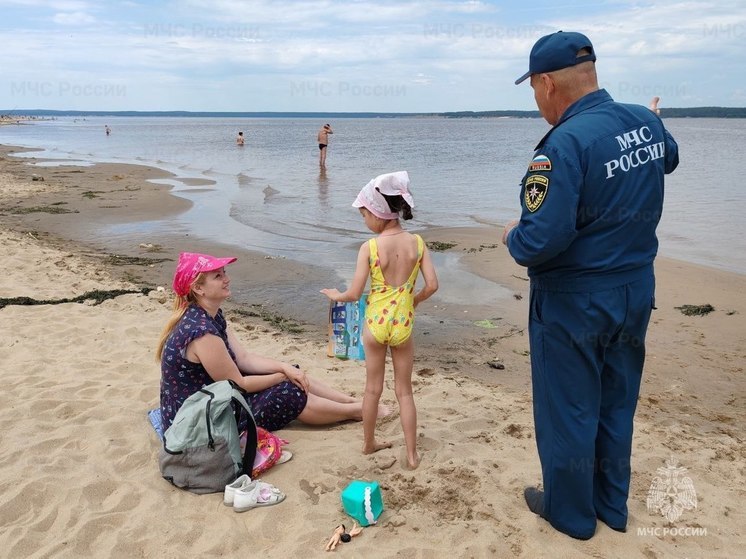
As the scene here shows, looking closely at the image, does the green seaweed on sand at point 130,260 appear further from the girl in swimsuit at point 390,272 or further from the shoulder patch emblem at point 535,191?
the shoulder patch emblem at point 535,191

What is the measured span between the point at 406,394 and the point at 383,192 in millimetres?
1251

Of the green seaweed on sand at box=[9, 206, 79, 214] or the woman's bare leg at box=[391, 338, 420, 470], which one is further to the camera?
the green seaweed on sand at box=[9, 206, 79, 214]

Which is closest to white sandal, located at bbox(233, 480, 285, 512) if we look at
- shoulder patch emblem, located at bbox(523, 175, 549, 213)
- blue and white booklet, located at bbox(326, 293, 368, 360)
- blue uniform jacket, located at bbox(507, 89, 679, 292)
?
blue and white booklet, located at bbox(326, 293, 368, 360)

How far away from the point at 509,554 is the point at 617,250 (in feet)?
5.12

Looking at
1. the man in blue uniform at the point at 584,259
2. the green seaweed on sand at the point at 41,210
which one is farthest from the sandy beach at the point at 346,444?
the green seaweed on sand at the point at 41,210

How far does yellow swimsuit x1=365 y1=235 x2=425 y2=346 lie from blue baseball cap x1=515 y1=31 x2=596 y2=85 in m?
1.27

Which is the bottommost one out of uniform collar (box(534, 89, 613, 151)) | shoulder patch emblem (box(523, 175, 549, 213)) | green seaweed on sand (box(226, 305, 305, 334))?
green seaweed on sand (box(226, 305, 305, 334))

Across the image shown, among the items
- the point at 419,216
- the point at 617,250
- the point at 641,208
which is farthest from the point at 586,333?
the point at 419,216

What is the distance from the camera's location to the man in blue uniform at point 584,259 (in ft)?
8.99

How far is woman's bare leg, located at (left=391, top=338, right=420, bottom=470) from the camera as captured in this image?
387cm

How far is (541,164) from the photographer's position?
109 inches

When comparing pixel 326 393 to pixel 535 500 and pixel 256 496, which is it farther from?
pixel 535 500

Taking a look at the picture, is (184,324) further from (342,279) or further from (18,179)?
(18,179)

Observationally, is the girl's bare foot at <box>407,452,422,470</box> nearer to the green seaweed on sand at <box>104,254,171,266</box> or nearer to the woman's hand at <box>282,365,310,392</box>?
the woman's hand at <box>282,365,310,392</box>
